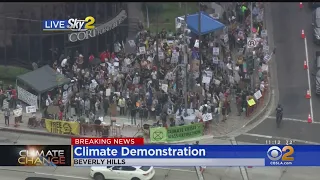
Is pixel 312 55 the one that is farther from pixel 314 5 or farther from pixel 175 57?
pixel 175 57

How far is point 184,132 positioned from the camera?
41.8 m

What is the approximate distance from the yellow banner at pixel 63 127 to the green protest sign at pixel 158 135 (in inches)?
146

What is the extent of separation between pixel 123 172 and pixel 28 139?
274 inches

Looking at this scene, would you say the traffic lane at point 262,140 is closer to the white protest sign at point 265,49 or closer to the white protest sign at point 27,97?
the white protest sign at point 265,49

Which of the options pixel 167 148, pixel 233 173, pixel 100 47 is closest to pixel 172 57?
pixel 100 47

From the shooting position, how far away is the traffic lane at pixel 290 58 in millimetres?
45969

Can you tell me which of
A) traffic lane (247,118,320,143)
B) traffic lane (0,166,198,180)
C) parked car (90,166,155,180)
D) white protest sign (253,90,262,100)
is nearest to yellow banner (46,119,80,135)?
traffic lane (0,166,198,180)

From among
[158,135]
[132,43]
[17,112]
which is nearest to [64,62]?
[132,43]

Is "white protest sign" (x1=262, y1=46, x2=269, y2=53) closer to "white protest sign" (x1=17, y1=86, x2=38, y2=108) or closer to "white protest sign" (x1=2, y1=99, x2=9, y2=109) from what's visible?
"white protest sign" (x1=17, y1=86, x2=38, y2=108)

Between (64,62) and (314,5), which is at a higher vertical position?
(314,5)

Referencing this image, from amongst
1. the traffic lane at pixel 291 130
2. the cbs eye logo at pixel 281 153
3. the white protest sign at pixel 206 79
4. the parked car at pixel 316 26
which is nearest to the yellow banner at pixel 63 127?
the white protest sign at pixel 206 79

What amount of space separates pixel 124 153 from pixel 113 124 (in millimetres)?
10531

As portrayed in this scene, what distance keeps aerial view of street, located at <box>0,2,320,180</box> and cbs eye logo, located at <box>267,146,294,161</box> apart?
551 cm

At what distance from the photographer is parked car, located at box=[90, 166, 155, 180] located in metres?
37.4
